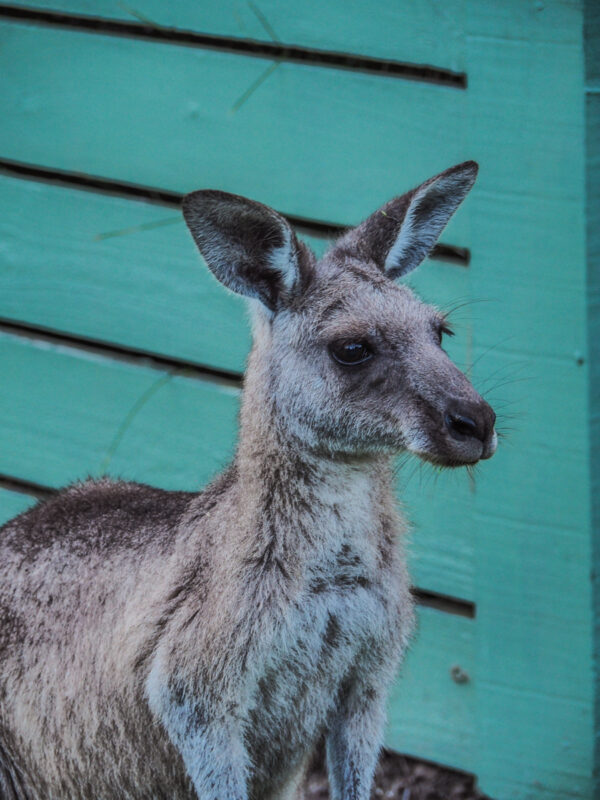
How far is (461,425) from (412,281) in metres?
1.05

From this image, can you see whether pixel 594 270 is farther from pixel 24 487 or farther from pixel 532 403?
pixel 24 487

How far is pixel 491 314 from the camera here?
329cm

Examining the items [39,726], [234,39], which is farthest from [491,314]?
[39,726]

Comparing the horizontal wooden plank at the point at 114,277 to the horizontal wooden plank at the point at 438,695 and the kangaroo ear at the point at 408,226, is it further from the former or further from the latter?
the horizontal wooden plank at the point at 438,695

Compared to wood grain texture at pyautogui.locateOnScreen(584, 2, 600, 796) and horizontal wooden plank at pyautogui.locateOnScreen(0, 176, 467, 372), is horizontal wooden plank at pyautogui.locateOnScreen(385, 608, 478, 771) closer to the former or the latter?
wood grain texture at pyautogui.locateOnScreen(584, 2, 600, 796)

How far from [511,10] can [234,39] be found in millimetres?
770

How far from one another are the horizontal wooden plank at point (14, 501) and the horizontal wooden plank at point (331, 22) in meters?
1.49

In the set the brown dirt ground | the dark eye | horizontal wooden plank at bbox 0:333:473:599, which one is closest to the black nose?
the dark eye

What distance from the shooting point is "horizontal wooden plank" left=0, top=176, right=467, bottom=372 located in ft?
11.9

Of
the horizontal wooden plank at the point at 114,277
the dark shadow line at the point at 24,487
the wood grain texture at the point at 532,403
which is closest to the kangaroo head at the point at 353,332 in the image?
the wood grain texture at the point at 532,403

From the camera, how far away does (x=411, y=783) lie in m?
3.87

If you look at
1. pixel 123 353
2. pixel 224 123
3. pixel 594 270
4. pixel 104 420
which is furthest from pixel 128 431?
pixel 594 270

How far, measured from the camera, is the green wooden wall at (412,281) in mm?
3156

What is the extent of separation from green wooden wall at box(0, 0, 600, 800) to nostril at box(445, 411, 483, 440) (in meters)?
0.77
